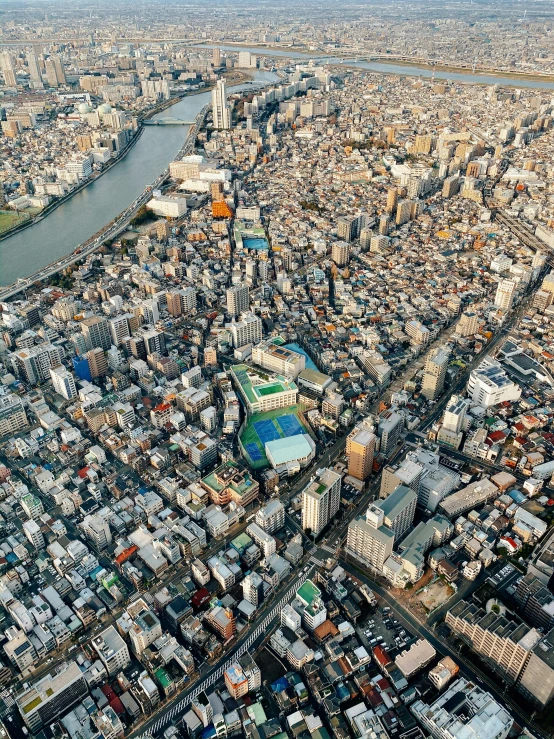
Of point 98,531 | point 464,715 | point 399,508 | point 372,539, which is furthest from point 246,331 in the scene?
point 464,715

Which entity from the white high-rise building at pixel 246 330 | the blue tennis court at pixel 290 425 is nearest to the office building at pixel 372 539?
the blue tennis court at pixel 290 425

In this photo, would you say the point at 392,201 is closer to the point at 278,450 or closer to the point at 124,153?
the point at 278,450

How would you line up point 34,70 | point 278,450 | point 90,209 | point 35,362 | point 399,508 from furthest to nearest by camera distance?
point 34,70, point 90,209, point 35,362, point 278,450, point 399,508

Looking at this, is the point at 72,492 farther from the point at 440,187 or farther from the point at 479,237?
the point at 440,187

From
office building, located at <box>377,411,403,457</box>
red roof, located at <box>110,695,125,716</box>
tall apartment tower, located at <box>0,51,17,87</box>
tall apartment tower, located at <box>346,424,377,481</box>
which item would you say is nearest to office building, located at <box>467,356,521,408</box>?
office building, located at <box>377,411,403,457</box>

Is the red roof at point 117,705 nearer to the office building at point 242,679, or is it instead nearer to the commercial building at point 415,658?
the office building at point 242,679

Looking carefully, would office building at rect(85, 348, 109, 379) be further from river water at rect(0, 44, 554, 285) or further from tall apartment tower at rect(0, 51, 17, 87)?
tall apartment tower at rect(0, 51, 17, 87)
